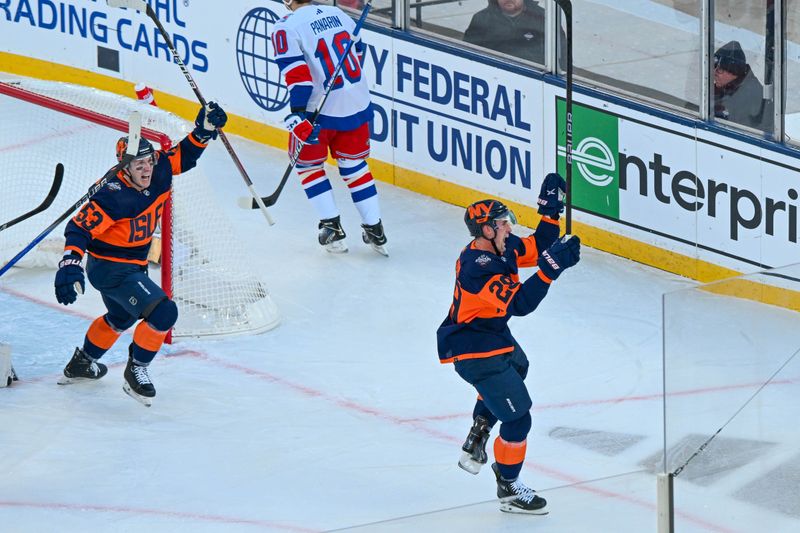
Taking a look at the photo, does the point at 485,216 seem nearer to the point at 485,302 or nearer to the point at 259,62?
the point at 485,302

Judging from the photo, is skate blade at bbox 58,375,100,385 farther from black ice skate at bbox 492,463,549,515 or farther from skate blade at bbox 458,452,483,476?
black ice skate at bbox 492,463,549,515

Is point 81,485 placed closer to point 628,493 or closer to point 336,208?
point 628,493

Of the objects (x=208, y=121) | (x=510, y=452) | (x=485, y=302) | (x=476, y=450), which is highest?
(x=208, y=121)

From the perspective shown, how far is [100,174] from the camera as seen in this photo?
727cm

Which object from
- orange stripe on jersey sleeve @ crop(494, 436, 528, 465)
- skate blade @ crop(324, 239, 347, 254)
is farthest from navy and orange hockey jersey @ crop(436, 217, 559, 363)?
skate blade @ crop(324, 239, 347, 254)

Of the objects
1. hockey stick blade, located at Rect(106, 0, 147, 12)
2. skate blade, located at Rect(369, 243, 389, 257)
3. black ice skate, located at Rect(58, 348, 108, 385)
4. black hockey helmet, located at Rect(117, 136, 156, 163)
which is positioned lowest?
skate blade, located at Rect(369, 243, 389, 257)

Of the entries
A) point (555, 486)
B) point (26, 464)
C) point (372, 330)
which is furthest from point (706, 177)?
point (26, 464)

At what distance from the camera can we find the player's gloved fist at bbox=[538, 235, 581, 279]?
15.1 ft

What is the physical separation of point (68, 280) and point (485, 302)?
4.97 ft

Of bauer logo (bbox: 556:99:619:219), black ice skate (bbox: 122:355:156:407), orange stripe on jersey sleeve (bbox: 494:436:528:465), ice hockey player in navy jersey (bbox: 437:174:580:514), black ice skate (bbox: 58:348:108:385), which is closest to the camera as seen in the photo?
ice hockey player in navy jersey (bbox: 437:174:580:514)

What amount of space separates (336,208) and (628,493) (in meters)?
3.41

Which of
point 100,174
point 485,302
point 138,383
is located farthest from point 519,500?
point 100,174

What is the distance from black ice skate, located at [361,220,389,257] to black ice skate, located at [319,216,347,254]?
11 centimetres

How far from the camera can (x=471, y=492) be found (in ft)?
16.9
